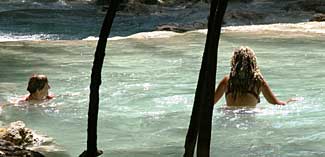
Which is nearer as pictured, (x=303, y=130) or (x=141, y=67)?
(x=303, y=130)

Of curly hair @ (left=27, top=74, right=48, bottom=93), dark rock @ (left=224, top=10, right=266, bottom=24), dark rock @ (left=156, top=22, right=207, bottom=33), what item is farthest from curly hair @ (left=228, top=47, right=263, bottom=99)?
dark rock @ (left=224, top=10, right=266, bottom=24)

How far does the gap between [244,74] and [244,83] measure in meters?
0.14

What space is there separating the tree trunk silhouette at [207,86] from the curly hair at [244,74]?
18.8 feet

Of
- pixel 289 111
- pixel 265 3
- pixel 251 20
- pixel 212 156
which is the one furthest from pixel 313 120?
pixel 265 3

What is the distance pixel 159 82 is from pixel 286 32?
382 inches

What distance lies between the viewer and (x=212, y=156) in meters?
6.57

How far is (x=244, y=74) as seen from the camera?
337 inches

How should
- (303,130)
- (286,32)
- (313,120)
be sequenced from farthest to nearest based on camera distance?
(286,32)
(313,120)
(303,130)

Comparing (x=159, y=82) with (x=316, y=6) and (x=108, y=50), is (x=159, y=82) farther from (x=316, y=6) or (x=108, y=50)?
(x=316, y=6)

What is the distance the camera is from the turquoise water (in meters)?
7.20

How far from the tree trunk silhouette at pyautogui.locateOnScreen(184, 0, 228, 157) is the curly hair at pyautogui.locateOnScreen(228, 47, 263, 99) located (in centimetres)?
573

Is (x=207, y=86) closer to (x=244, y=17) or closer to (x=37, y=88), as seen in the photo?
(x=37, y=88)

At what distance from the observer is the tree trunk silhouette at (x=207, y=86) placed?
2.70m

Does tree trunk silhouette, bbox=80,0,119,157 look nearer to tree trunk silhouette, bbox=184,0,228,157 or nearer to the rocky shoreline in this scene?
tree trunk silhouette, bbox=184,0,228,157
